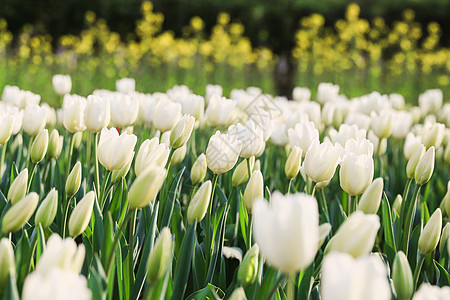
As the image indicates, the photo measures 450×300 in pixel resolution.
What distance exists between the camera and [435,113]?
373 centimetres

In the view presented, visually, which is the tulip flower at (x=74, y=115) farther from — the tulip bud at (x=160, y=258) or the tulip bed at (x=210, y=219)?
the tulip bud at (x=160, y=258)

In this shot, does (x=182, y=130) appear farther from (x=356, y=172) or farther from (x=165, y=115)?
(x=356, y=172)

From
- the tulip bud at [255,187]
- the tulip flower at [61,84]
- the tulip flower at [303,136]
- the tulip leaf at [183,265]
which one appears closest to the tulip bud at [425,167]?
the tulip flower at [303,136]

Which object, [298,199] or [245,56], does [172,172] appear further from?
[245,56]

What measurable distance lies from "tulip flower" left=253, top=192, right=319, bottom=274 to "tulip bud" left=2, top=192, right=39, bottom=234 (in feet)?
1.58

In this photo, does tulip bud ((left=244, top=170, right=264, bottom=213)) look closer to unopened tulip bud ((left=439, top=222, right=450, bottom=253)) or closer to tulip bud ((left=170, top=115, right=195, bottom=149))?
tulip bud ((left=170, top=115, right=195, bottom=149))

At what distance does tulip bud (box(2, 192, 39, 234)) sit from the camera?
988mm

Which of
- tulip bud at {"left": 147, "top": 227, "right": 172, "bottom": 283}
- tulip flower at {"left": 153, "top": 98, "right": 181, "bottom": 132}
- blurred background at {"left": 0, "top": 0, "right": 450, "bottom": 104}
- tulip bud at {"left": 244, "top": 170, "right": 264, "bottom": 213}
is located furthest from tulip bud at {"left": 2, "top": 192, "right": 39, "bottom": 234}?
blurred background at {"left": 0, "top": 0, "right": 450, "bottom": 104}

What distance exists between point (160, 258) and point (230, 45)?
351 inches

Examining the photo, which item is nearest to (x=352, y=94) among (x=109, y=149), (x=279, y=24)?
(x=279, y=24)

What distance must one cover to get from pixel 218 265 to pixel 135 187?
20.7 inches

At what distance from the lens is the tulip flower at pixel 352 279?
67 centimetres

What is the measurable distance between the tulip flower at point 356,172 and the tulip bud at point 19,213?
2.51ft

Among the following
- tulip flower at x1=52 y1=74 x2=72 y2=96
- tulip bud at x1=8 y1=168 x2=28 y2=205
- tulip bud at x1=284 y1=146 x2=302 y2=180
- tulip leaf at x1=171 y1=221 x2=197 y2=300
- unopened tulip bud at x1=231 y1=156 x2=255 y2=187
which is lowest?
tulip leaf at x1=171 y1=221 x2=197 y2=300
